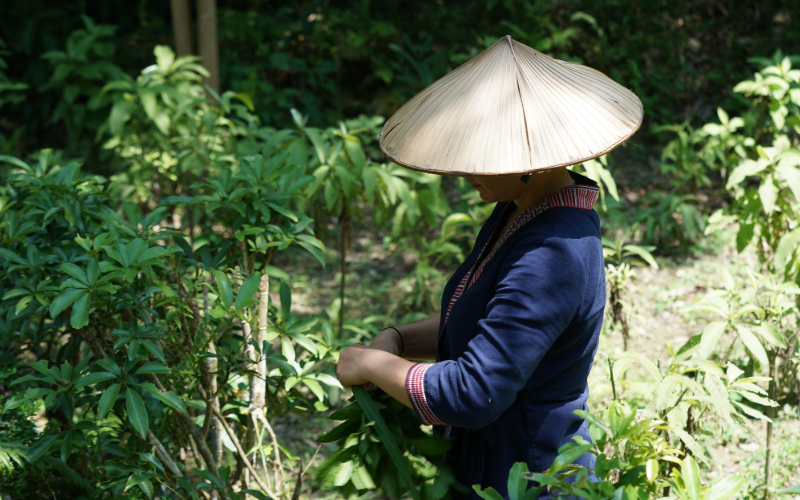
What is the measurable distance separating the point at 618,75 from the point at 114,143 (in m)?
4.50

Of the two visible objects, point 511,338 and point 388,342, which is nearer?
point 511,338

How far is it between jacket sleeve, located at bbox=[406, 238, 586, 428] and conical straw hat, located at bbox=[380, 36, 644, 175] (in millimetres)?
173

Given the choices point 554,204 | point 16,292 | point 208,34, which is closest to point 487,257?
point 554,204

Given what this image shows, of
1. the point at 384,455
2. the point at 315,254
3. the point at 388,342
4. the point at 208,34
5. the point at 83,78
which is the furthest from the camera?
the point at 83,78

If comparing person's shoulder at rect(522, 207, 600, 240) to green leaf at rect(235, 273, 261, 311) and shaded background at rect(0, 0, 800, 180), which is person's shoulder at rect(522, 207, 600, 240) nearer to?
green leaf at rect(235, 273, 261, 311)

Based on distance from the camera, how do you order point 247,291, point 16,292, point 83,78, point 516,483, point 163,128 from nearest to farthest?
point 516,483
point 247,291
point 16,292
point 163,128
point 83,78

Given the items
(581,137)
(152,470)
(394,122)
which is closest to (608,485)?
(581,137)

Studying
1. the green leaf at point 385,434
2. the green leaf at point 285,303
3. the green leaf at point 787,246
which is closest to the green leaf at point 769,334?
the green leaf at point 787,246

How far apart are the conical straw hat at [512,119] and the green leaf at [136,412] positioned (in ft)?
2.85

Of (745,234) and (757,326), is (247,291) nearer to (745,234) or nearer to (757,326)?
(757,326)

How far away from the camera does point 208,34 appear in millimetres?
5027

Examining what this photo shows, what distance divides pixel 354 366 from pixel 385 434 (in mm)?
158

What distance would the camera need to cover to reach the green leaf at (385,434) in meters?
1.36

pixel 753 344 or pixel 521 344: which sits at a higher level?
pixel 521 344
